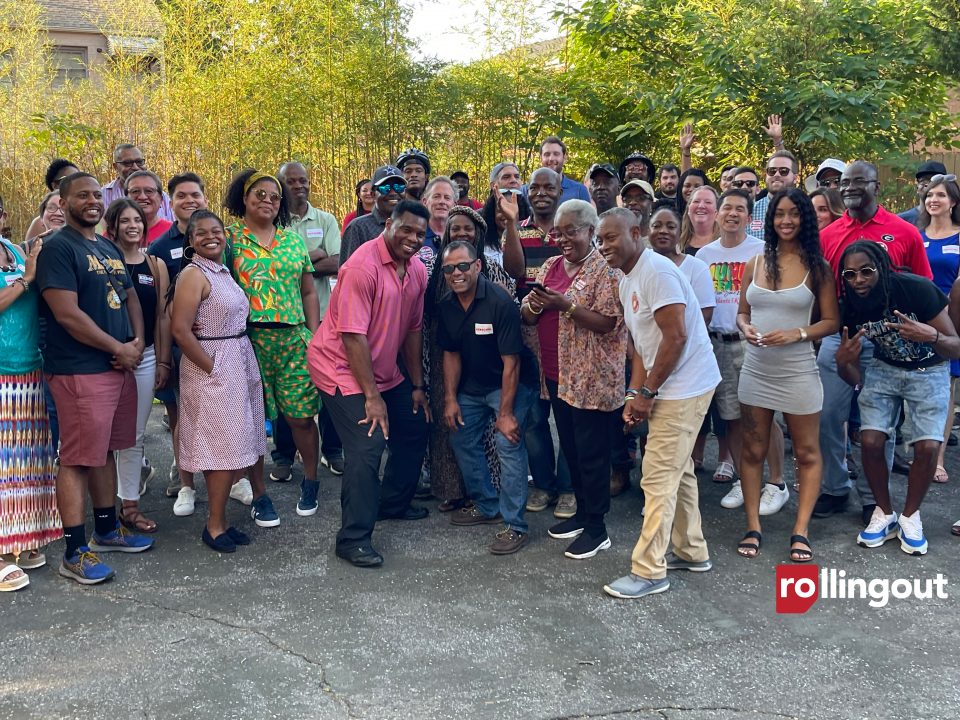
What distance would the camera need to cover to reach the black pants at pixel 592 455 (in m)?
4.79

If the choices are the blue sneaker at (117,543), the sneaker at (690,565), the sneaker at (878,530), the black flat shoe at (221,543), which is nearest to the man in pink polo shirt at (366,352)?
the black flat shoe at (221,543)

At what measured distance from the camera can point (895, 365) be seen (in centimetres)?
495

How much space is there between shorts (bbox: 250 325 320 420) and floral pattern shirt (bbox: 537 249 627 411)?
152 cm

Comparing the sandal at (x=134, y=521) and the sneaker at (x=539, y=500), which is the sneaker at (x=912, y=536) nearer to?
the sneaker at (x=539, y=500)

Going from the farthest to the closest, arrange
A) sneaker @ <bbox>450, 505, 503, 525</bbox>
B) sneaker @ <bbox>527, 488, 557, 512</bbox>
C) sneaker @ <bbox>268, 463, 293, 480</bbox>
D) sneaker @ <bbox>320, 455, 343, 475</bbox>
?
1. sneaker @ <bbox>320, 455, 343, 475</bbox>
2. sneaker @ <bbox>268, 463, 293, 480</bbox>
3. sneaker @ <bbox>527, 488, 557, 512</bbox>
4. sneaker @ <bbox>450, 505, 503, 525</bbox>

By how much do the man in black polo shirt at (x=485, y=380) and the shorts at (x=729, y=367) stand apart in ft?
3.97

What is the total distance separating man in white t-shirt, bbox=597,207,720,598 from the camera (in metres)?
4.31

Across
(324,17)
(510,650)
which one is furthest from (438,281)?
(324,17)

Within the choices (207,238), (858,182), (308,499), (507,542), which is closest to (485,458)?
(507,542)

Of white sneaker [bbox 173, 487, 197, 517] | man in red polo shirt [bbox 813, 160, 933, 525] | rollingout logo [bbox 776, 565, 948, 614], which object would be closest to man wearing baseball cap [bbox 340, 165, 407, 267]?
white sneaker [bbox 173, 487, 197, 517]

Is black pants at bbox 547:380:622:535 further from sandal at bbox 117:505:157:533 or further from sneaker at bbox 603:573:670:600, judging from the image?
sandal at bbox 117:505:157:533

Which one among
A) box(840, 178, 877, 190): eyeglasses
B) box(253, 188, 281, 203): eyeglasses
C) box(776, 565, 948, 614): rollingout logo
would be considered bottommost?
box(776, 565, 948, 614): rollingout logo

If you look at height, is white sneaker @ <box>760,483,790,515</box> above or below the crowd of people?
below

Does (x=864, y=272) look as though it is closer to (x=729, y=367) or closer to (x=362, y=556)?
(x=729, y=367)
